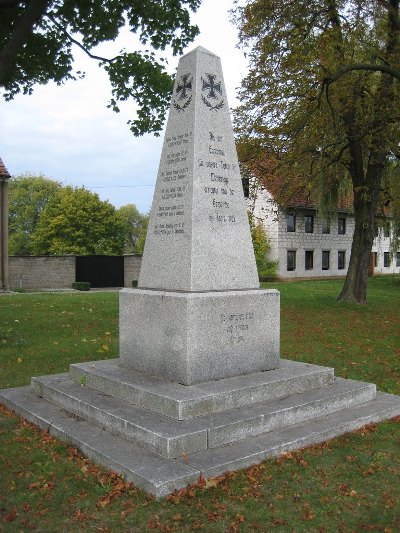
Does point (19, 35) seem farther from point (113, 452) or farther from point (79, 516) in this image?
point (79, 516)

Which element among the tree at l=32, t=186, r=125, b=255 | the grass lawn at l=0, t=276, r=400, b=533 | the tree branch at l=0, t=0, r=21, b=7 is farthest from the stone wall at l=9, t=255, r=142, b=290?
the grass lawn at l=0, t=276, r=400, b=533

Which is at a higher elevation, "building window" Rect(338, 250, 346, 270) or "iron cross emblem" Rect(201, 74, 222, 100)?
"iron cross emblem" Rect(201, 74, 222, 100)

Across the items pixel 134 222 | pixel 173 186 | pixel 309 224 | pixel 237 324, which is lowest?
A: pixel 237 324

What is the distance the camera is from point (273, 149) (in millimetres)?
16516

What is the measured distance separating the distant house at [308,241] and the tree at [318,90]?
1993 cm

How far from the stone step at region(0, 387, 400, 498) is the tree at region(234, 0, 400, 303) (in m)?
9.61

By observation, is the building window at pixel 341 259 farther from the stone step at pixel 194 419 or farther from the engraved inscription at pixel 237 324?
the engraved inscription at pixel 237 324

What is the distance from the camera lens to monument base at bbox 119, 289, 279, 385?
5734 mm

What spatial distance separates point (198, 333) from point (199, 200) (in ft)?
4.95

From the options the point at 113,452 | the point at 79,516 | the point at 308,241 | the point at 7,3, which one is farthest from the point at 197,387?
the point at 308,241

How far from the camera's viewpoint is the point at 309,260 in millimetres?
42219

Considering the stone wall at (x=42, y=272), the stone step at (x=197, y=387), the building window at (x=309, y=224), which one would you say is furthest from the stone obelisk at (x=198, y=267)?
the building window at (x=309, y=224)

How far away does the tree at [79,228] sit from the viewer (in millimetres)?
50781

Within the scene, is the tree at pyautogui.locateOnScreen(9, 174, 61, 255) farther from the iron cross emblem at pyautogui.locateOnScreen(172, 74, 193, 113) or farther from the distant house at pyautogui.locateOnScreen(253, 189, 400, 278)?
the iron cross emblem at pyautogui.locateOnScreen(172, 74, 193, 113)
